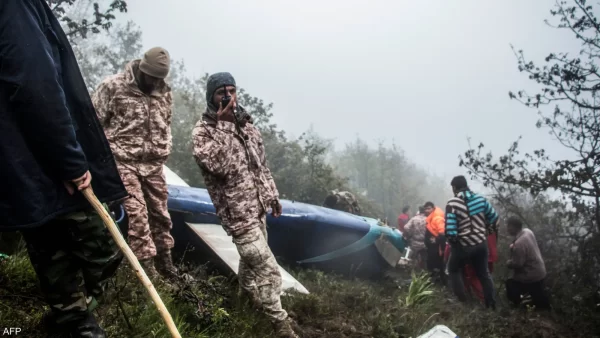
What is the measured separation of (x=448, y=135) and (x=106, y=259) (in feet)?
670

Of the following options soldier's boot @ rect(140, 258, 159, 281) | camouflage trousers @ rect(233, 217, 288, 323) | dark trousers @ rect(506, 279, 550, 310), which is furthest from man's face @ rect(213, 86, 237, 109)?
dark trousers @ rect(506, 279, 550, 310)

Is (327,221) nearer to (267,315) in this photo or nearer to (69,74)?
(267,315)

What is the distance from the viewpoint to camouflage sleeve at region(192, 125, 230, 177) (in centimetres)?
323

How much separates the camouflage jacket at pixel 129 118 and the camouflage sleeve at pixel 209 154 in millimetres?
559

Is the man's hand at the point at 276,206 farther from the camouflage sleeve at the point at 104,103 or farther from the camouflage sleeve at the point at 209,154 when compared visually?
the camouflage sleeve at the point at 104,103

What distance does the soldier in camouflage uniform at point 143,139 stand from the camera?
3373 mm

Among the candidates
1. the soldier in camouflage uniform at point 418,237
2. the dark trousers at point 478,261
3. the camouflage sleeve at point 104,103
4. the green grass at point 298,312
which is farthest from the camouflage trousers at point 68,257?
the soldier in camouflage uniform at point 418,237

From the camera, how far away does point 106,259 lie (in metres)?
2.04

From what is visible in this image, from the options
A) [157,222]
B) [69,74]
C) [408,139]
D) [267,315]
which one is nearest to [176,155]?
[157,222]

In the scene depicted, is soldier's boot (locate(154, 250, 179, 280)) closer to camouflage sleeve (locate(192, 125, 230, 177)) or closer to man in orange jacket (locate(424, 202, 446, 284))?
camouflage sleeve (locate(192, 125, 230, 177))

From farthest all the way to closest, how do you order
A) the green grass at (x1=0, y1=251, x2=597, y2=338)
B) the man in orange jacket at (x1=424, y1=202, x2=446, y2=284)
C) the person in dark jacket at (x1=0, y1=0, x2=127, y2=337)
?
the man in orange jacket at (x1=424, y1=202, x2=446, y2=284) → the green grass at (x1=0, y1=251, x2=597, y2=338) → the person in dark jacket at (x1=0, y1=0, x2=127, y2=337)

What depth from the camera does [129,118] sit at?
11.6 feet

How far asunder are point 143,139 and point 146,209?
2.01 ft

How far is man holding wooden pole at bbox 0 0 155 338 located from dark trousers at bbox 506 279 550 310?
6.78 m
